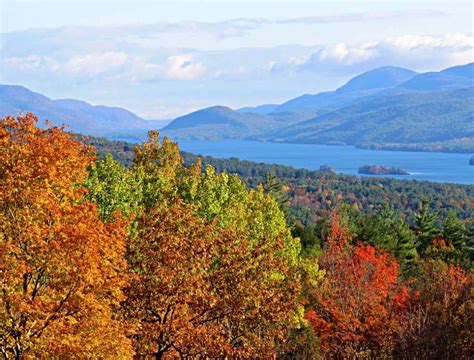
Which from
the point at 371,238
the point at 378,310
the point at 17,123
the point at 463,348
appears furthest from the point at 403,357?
the point at 371,238

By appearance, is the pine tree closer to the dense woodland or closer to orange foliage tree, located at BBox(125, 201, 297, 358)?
the dense woodland

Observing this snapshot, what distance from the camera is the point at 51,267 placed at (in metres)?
16.1

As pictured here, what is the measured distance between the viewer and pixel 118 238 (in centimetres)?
1766

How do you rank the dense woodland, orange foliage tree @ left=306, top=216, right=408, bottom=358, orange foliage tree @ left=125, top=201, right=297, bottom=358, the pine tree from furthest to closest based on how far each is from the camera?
the pine tree → orange foliage tree @ left=306, top=216, right=408, bottom=358 → orange foliage tree @ left=125, top=201, right=297, bottom=358 → the dense woodland

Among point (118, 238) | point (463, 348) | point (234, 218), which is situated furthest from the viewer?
point (234, 218)

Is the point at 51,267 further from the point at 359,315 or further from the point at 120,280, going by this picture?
the point at 359,315

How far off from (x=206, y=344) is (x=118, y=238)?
3749mm

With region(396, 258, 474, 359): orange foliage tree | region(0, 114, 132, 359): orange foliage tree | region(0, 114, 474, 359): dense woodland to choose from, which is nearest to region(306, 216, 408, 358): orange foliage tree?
region(396, 258, 474, 359): orange foliage tree

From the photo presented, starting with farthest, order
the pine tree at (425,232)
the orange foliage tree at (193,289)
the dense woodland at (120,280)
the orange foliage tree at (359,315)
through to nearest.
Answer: the pine tree at (425,232), the orange foliage tree at (359,315), the orange foliage tree at (193,289), the dense woodland at (120,280)

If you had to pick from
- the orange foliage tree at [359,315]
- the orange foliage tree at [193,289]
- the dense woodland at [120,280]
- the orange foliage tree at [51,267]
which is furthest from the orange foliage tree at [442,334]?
the orange foliage tree at [51,267]

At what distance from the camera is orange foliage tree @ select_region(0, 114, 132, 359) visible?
15789mm

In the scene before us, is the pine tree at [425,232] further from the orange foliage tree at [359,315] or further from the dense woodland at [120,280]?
the dense woodland at [120,280]

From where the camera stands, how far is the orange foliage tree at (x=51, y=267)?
51.8 feet

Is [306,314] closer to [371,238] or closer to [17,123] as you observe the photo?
[17,123]
